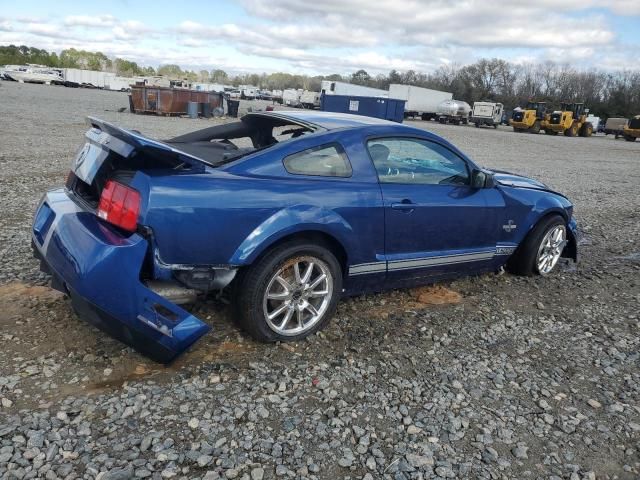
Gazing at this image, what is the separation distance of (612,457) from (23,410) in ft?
10.0

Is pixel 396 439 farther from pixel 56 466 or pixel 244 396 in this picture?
pixel 56 466

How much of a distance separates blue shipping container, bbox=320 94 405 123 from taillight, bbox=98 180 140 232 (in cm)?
2722

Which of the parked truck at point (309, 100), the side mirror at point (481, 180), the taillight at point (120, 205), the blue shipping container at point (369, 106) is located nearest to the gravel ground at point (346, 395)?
the taillight at point (120, 205)

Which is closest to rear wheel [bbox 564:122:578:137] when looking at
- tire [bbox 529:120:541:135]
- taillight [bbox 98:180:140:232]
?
tire [bbox 529:120:541:135]

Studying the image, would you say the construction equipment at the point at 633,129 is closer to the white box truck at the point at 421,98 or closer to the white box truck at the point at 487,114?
the white box truck at the point at 487,114

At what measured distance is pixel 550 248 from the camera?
5.34 metres

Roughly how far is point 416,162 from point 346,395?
2.05m

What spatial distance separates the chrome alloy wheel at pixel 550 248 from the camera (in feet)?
17.1

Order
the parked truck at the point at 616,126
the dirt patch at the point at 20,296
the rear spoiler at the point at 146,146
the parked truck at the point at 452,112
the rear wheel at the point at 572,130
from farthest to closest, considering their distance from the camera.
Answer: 1. the parked truck at the point at 452,112
2. the parked truck at the point at 616,126
3. the rear wheel at the point at 572,130
4. the dirt patch at the point at 20,296
5. the rear spoiler at the point at 146,146

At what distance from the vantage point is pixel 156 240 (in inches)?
114

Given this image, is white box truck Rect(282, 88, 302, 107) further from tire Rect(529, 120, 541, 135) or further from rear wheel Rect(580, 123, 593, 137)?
rear wheel Rect(580, 123, 593, 137)

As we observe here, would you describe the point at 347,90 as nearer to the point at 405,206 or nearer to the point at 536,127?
the point at 536,127

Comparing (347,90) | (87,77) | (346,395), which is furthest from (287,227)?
(87,77)

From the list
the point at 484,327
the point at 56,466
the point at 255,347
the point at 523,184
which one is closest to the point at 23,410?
the point at 56,466
